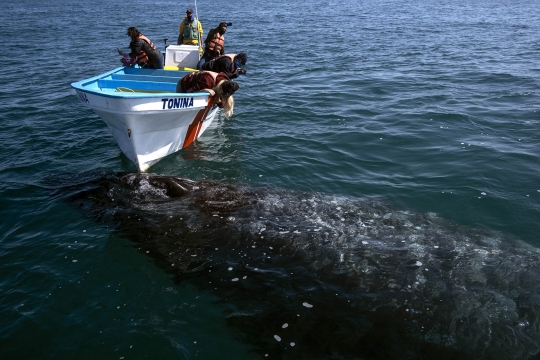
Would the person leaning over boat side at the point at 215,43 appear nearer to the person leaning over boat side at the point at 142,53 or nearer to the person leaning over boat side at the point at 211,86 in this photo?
the person leaning over boat side at the point at 142,53

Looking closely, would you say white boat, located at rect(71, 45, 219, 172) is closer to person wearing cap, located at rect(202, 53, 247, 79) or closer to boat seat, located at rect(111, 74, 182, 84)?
boat seat, located at rect(111, 74, 182, 84)

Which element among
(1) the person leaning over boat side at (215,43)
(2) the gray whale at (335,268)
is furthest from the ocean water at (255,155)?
(1) the person leaning over boat side at (215,43)

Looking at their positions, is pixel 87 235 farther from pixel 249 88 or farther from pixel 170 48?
pixel 249 88

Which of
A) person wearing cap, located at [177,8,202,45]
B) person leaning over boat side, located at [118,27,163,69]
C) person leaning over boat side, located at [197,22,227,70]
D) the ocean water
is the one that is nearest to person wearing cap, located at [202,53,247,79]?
person leaning over boat side, located at [197,22,227,70]

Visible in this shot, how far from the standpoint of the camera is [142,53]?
527 inches

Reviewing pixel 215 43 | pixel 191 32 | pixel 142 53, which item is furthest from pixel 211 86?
pixel 191 32

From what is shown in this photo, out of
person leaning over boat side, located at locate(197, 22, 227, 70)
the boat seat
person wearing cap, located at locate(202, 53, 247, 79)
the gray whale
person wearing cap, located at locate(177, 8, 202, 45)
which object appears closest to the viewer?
the gray whale

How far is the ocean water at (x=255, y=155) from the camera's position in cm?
595

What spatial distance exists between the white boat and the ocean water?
496mm

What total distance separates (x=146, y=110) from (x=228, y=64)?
3.28m

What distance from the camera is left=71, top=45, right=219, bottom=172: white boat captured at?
31.3 feet

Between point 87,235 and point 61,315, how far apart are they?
1.91m

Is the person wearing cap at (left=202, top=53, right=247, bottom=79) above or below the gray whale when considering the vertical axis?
above

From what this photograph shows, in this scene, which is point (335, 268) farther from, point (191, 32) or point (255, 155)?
point (191, 32)
